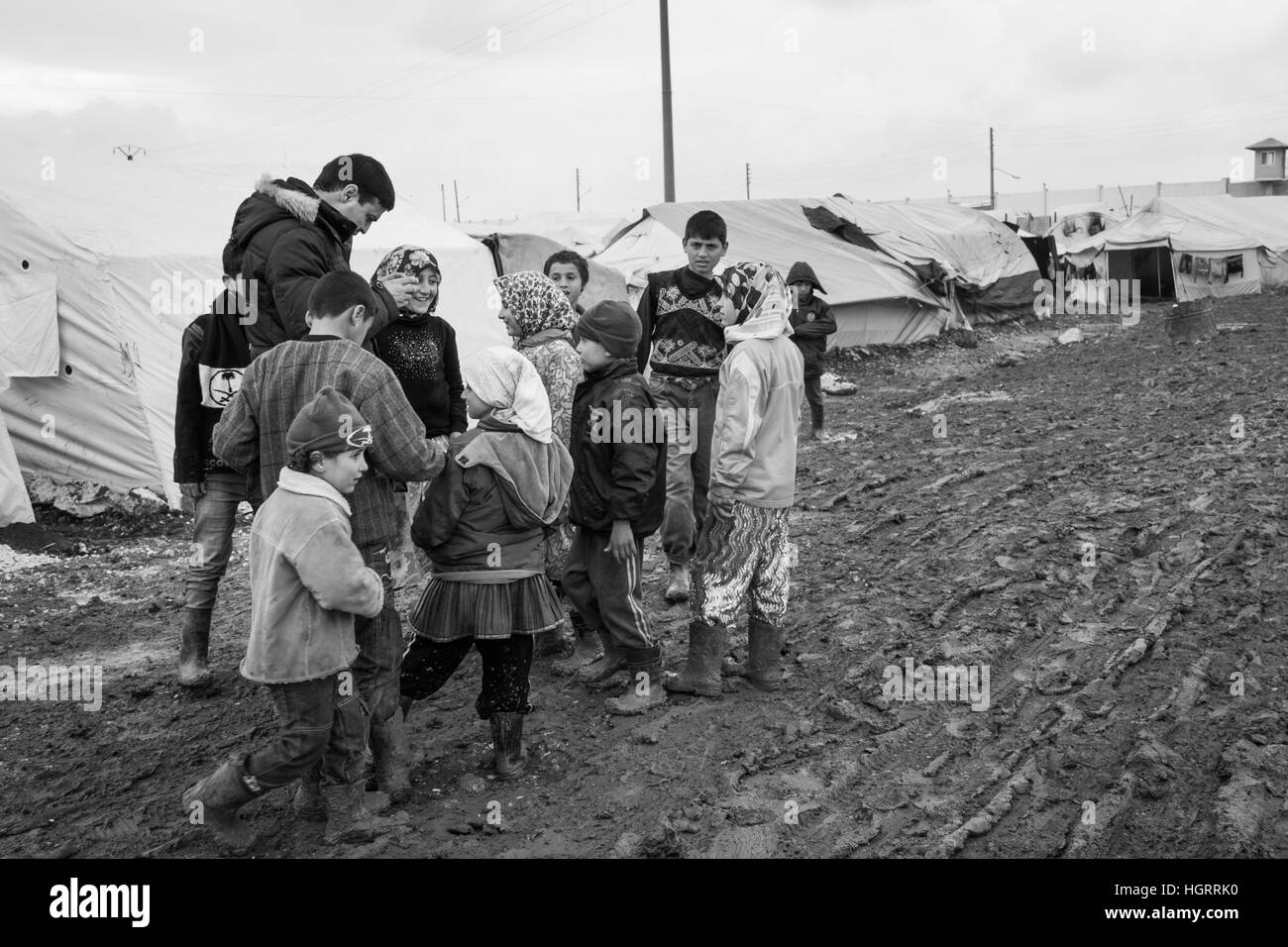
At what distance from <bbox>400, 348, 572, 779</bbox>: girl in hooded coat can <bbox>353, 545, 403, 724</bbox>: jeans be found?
0.14 meters

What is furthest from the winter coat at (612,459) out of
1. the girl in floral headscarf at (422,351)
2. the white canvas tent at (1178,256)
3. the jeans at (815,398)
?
the white canvas tent at (1178,256)

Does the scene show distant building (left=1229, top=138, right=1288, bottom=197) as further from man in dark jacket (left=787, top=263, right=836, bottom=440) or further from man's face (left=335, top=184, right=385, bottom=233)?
man's face (left=335, top=184, right=385, bottom=233)

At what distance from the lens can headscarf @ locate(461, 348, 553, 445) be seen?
12.5 feet

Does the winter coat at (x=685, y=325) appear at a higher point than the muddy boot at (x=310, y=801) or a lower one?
higher

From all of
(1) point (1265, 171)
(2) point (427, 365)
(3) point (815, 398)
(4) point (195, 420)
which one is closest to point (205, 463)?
(4) point (195, 420)

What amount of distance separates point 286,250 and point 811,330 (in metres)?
7.27

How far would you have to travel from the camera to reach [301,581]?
3139mm

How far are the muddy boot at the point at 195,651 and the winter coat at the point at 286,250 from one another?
1.26 m

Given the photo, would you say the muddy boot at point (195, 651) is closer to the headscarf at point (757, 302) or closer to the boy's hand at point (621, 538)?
the boy's hand at point (621, 538)

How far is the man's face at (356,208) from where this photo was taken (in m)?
4.02

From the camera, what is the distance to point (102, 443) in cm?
829

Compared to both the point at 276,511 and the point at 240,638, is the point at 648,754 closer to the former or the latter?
the point at 276,511

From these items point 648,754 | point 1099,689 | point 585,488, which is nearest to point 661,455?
point 585,488

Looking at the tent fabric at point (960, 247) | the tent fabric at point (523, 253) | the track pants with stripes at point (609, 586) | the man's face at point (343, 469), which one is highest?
the tent fabric at point (960, 247)
